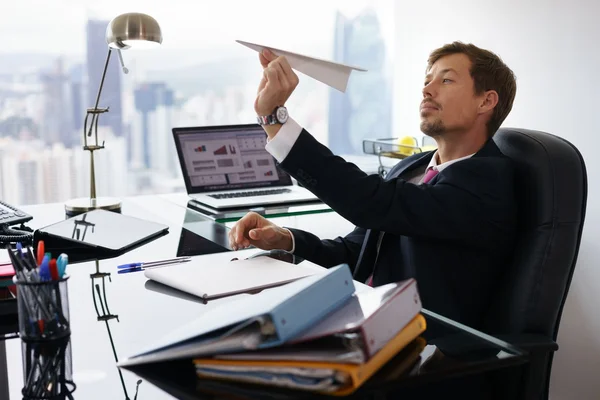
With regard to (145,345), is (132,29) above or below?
above

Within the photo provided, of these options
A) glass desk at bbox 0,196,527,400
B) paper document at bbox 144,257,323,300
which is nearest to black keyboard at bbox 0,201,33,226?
glass desk at bbox 0,196,527,400

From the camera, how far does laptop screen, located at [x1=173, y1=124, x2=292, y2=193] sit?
252 cm

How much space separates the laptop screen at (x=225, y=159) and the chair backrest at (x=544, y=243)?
4.33 ft

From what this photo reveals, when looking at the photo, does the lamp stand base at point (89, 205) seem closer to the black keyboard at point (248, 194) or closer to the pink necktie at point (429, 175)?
the black keyboard at point (248, 194)

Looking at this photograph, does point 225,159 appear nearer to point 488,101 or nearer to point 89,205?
point 89,205

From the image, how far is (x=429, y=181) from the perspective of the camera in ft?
5.24

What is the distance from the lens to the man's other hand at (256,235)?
1531 mm

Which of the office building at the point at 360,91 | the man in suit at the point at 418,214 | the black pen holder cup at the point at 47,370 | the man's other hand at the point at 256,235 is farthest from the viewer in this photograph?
the office building at the point at 360,91

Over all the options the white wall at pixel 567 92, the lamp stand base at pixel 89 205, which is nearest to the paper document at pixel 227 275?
the lamp stand base at pixel 89 205

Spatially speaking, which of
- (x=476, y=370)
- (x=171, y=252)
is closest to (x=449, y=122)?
(x=171, y=252)

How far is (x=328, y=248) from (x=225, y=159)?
0.97 meters

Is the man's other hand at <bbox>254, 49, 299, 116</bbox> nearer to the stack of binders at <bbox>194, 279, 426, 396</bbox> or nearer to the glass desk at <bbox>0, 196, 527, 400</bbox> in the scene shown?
the glass desk at <bbox>0, 196, 527, 400</bbox>

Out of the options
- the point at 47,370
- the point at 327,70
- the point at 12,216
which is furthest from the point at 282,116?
the point at 12,216

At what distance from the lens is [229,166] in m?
2.57
